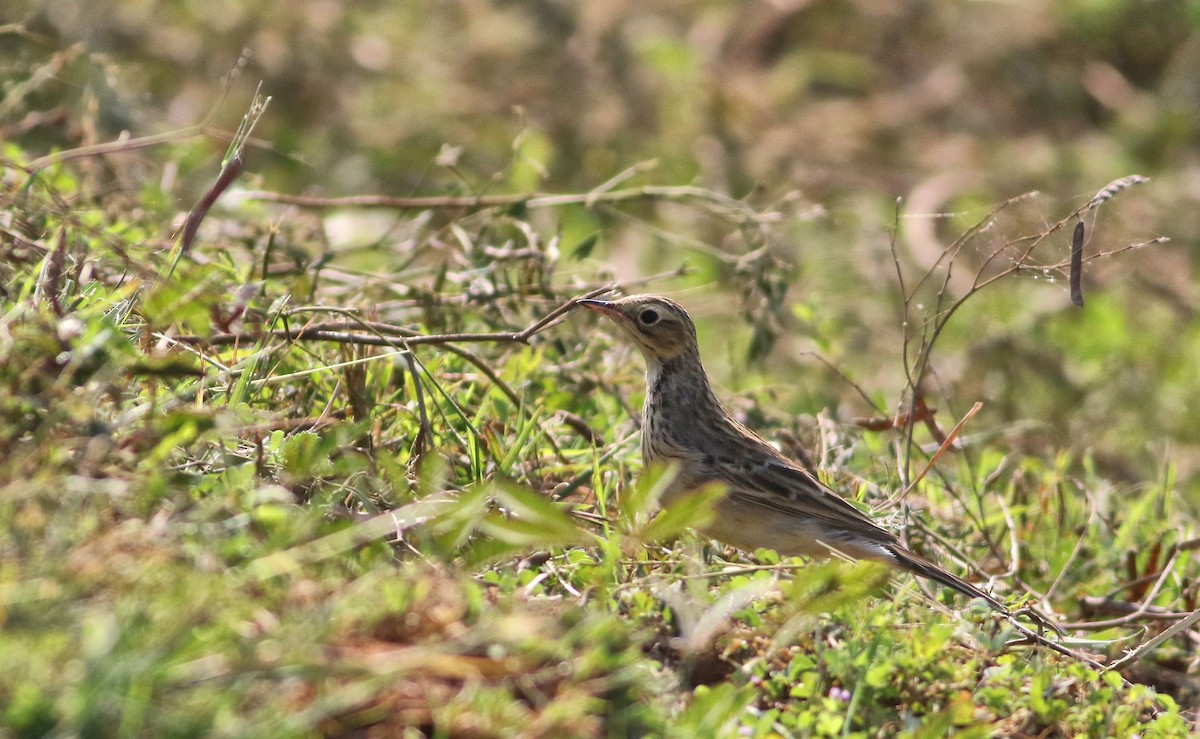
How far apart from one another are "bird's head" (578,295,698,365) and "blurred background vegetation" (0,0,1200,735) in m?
0.21

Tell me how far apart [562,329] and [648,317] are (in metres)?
0.52

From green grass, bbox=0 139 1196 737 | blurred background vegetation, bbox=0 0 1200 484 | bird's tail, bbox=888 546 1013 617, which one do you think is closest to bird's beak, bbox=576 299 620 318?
green grass, bbox=0 139 1196 737

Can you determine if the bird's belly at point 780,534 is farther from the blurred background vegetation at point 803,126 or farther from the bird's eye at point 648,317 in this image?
the blurred background vegetation at point 803,126

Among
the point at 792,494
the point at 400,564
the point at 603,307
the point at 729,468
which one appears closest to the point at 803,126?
the point at 603,307

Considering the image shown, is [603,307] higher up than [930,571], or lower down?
higher up

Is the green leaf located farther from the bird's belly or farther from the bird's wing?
the bird's wing

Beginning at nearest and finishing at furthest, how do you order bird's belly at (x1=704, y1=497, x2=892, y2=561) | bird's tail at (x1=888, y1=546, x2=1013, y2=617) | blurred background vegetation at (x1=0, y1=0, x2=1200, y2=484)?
bird's tail at (x1=888, y1=546, x2=1013, y2=617) → bird's belly at (x1=704, y1=497, x2=892, y2=561) → blurred background vegetation at (x1=0, y1=0, x2=1200, y2=484)

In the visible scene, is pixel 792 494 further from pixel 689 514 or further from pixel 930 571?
pixel 689 514

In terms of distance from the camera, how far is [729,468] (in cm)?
491

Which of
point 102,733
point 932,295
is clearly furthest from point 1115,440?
point 102,733

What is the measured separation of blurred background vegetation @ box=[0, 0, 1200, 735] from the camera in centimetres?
271

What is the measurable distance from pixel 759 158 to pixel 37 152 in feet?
17.9

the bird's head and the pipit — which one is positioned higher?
the bird's head

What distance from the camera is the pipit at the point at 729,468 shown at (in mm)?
4520
